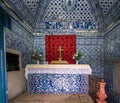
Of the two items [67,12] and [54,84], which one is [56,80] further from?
[67,12]

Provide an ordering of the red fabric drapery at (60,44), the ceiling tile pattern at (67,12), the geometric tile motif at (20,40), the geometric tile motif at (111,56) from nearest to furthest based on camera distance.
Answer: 1. the geometric tile motif at (20,40)
2. the geometric tile motif at (111,56)
3. the ceiling tile pattern at (67,12)
4. the red fabric drapery at (60,44)

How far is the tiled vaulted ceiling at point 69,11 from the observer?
21.8 feet

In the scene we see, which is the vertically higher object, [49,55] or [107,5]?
[107,5]

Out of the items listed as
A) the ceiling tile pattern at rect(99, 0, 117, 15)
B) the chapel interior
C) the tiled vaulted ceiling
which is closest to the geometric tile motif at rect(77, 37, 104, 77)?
the chapel interior

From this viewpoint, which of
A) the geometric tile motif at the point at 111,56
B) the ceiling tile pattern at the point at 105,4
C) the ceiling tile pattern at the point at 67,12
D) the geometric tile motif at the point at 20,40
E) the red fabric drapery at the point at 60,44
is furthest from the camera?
the red fabric drapery at the point at 60,44

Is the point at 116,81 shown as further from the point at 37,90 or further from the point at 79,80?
the point at 37,90

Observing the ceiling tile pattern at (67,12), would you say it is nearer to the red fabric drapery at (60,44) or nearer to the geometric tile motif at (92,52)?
the red fabric drapery at (60,44)

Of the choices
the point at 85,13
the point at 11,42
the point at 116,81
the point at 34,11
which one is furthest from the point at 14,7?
the point at 116,81

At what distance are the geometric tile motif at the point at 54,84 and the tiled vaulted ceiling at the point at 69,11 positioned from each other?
2.30 metres

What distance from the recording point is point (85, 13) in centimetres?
714

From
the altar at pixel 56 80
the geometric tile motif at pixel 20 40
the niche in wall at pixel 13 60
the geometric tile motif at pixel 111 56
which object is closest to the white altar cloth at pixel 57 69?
the altar at pixel 56 80

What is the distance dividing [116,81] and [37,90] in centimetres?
243

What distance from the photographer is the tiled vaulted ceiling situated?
666cm

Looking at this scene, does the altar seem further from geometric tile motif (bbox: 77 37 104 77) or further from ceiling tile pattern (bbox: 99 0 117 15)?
ceiling tile pattern (bbox: 99 0 117 15)
